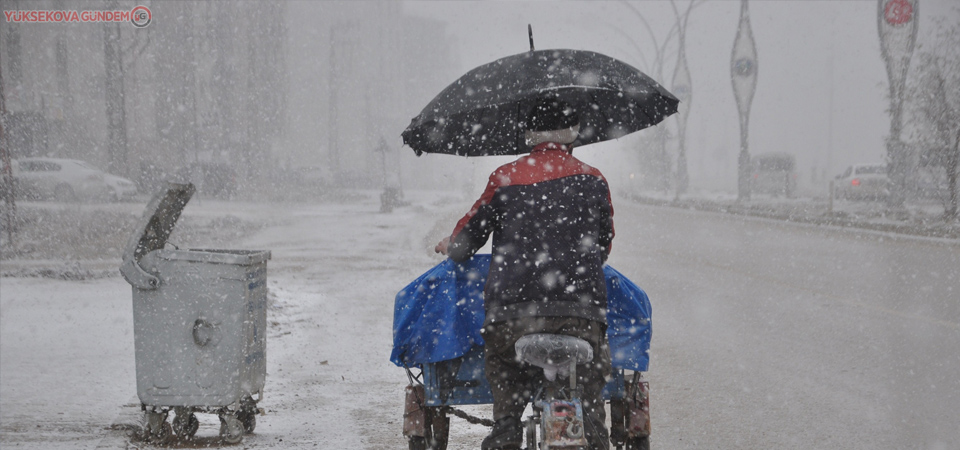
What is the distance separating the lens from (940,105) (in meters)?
20.5

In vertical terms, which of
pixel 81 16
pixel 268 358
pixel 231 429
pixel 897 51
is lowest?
pixel 268 358

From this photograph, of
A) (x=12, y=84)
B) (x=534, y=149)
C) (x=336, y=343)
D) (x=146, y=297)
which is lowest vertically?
(x=336, y=343)

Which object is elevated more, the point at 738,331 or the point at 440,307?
the point at 440,307

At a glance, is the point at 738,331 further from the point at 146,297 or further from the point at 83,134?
the point at 83,134

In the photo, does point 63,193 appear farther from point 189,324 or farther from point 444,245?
point 444,245

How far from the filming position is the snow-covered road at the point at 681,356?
5.03 meters

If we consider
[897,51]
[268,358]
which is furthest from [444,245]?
[897,51]

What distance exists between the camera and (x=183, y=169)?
34.9 m

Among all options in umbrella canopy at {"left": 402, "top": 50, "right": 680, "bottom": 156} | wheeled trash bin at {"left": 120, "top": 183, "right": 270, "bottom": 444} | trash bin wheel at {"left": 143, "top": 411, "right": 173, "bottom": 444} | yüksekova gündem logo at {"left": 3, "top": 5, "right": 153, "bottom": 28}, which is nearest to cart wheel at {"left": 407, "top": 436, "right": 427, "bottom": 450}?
umbrella canopy at {"left": 402, "top": 50, "right": 680, "bottom": 156}

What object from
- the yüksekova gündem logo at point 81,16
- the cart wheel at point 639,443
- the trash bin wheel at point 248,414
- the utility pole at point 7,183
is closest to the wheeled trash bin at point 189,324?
the trash bin wheel at point 248,414

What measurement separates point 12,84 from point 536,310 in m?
32.4

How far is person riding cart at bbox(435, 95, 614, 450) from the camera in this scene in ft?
9.66

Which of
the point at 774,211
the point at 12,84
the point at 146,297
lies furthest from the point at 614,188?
the point at 146,297

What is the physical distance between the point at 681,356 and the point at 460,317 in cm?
417
